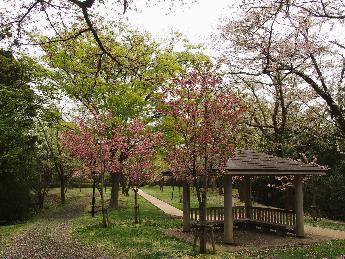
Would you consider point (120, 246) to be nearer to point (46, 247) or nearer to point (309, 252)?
point (46, 247)

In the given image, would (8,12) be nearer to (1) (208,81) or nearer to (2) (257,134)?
(1) (208,81)

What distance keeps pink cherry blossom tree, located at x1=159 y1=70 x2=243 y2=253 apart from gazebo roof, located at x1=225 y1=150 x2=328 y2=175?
8.22 ft

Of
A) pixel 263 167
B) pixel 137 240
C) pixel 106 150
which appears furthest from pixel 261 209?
pixel 106 150

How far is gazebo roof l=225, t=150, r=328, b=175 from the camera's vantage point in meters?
16.6

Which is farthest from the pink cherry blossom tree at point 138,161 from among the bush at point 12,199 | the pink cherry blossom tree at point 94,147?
the bush at point 12,199

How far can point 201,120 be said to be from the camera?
13617mm

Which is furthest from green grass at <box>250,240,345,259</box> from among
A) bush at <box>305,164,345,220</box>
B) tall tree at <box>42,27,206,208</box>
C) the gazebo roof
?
tall tree at <box>42,27,206,208</box>

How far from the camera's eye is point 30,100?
100 ft

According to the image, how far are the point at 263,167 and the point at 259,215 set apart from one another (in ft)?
15.8

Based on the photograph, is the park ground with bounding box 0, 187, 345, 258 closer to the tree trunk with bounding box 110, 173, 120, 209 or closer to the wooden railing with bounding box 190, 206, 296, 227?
the wooden railing with bounding box 190, 206, 296, 227

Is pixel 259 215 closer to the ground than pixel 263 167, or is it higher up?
closer to the ground

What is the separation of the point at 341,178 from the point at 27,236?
2097 centimetres

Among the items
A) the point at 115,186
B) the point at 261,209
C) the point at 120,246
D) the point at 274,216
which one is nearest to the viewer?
the point at 120,246

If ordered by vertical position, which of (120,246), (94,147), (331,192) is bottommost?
(120,246)
